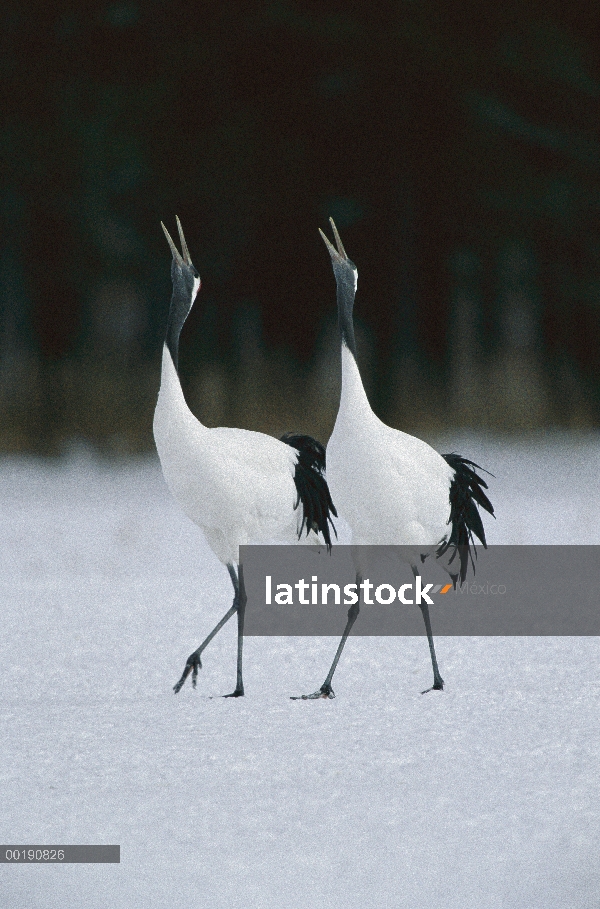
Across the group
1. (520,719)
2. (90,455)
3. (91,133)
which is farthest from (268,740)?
(91,133)

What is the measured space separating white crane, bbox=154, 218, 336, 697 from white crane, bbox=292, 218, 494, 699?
302 millimetres

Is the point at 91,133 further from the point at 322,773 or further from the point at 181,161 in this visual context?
the point at 322,773

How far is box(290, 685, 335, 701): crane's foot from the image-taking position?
4.36 meters

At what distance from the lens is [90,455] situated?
9.08m

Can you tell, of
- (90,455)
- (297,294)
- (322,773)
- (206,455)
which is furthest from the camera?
(297,294)

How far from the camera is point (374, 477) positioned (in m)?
4.15

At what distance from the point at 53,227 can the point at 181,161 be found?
115cm

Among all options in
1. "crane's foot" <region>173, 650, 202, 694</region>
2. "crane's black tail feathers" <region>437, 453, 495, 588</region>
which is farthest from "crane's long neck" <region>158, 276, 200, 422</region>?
"crane's black tail feathers" <region>437, 453, 495, 588</region>

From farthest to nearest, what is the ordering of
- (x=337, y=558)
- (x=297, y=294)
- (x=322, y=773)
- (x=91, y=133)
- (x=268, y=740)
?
(x=297, y=294) < (x=91, y=133) < (x=337, y=558) < (x=268, y=740) < (x=322, y=773)
